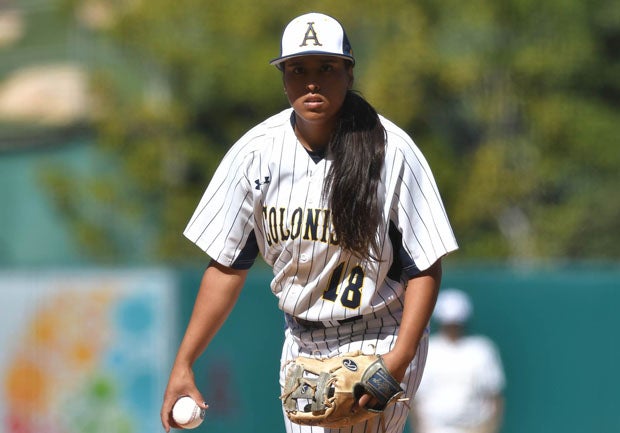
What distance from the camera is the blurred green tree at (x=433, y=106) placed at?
18844 mm

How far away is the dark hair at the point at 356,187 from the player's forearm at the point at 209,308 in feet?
1.55

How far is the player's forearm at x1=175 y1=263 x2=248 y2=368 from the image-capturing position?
419 cm

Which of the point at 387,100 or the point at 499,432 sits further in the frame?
the point at 387,100

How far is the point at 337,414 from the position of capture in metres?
3.92

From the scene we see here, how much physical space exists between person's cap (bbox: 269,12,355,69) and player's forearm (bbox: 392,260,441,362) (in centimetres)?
73

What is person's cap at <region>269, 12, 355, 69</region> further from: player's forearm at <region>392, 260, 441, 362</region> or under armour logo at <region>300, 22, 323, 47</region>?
player's forearm at <region>392, 260, 441, 362</region>

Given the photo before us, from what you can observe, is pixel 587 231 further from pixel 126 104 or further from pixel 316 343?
pixel 316 343

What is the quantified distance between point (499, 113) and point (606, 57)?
7.34ft

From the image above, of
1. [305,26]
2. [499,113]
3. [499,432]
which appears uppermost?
[499,113]

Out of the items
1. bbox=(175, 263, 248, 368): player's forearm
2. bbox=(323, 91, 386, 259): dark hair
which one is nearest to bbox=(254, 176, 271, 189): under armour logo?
bbox=(323, 91, 386, 259): dark hair

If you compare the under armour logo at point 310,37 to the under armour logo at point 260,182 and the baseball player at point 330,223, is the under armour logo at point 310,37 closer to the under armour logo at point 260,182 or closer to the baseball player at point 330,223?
the baseball player at point 330,223

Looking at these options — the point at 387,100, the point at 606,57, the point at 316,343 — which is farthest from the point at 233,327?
the point at 606,57

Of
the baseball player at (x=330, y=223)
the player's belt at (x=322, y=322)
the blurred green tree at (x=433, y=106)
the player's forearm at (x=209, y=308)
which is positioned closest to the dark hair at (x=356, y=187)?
the baseball player at (x=330, y=223)

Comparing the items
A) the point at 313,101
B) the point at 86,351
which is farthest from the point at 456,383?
the point at 313,101
